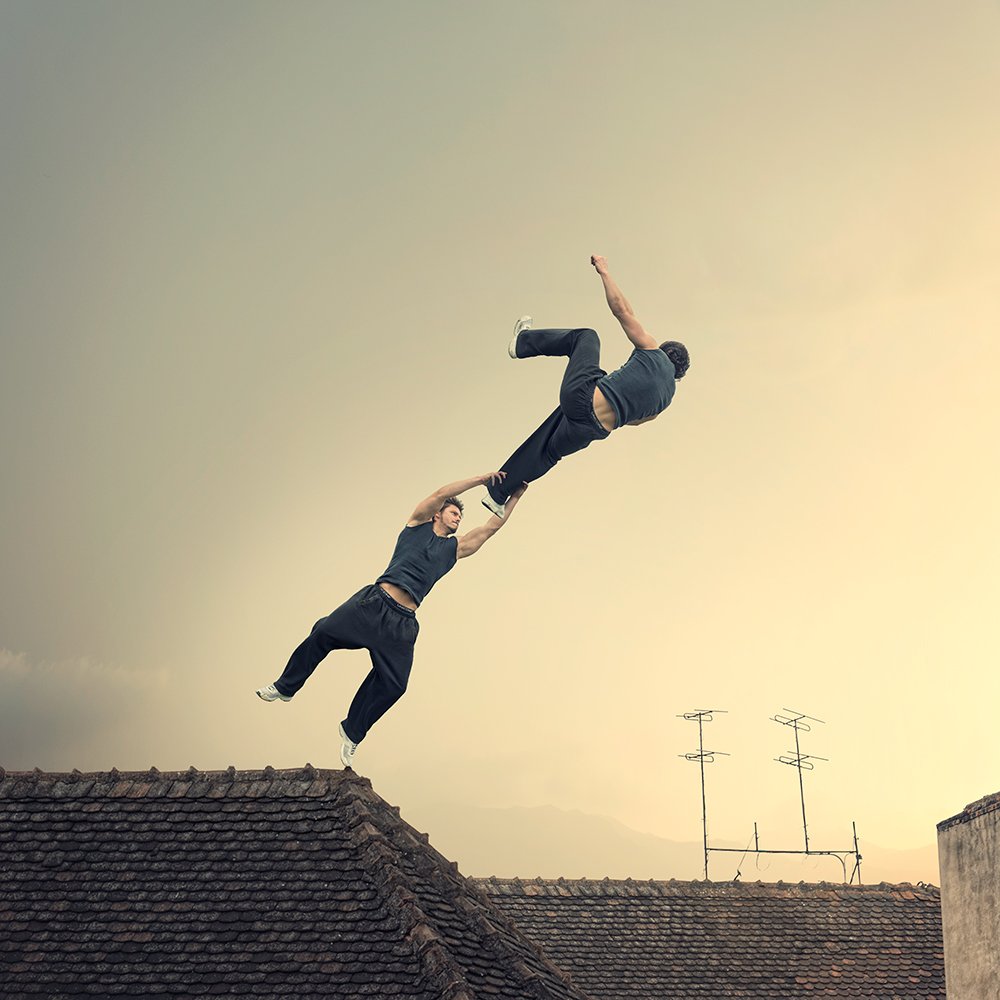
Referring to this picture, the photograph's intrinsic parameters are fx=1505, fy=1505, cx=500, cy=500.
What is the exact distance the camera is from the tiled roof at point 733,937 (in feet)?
88.5

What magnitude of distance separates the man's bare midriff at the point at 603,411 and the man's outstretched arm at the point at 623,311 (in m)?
0.83

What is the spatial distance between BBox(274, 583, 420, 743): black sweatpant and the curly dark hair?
4.29 metres

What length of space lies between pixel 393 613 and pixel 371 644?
1.47 feet

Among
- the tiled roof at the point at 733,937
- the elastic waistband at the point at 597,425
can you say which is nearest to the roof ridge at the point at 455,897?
the elastic waistband at the point at 597,425

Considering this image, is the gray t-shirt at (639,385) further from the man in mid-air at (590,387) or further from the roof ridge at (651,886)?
the roof ridge at (651,886)

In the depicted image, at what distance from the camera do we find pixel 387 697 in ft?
58.3

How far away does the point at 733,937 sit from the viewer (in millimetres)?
28828

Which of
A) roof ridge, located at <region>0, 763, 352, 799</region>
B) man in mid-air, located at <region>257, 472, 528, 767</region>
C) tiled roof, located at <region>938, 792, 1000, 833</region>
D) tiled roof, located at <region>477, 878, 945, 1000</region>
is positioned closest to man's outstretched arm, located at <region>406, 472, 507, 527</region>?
man in mid-air, located at <region>257, 472, 528, 767</region>

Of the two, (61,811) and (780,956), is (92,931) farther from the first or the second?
(780,956)

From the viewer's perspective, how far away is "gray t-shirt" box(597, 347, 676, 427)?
17078 mm

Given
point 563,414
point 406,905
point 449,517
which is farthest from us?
point 449,517

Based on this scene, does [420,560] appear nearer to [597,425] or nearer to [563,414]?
[563,414]


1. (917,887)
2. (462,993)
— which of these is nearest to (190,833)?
(462,993)

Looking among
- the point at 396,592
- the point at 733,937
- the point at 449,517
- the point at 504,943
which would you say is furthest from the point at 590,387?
the point at 733,937
